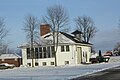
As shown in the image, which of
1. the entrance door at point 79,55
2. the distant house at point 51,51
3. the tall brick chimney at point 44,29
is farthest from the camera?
the entrance door at point 79,55

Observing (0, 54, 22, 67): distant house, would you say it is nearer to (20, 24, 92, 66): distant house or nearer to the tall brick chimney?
(20, 24, 92, 66): distant house

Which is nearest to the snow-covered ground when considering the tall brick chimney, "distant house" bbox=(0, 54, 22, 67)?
the tall brick chimney

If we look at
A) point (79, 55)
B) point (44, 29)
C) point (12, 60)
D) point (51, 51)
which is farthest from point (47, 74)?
point (12, 60)

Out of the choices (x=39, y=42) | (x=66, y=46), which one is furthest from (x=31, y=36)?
(x=66, y=46)

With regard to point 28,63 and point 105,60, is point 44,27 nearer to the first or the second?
point 28,63

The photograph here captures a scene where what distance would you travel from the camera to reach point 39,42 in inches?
2557

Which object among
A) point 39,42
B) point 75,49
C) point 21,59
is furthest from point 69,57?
point 21,59

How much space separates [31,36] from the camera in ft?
209

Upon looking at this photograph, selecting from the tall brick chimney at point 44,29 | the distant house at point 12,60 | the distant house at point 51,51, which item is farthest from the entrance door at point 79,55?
the distant house at point 12,60

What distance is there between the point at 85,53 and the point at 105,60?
5337mm

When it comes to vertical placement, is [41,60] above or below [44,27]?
below

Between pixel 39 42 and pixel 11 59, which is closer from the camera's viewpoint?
pixel 39 42

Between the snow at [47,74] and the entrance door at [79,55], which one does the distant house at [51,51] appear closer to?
the entrance door at [79,55]

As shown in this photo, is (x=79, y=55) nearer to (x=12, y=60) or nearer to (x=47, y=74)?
(x=12, y=60)
